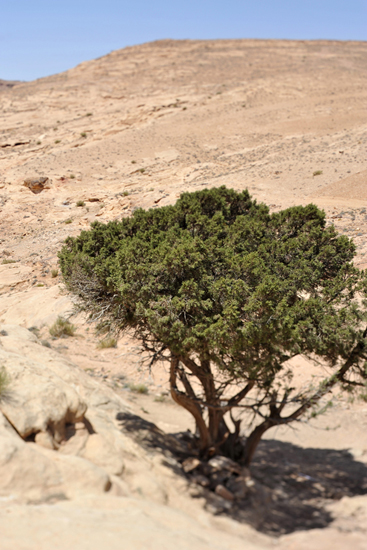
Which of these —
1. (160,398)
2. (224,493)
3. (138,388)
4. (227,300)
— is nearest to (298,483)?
(224,493)

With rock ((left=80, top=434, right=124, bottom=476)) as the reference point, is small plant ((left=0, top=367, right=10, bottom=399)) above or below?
above

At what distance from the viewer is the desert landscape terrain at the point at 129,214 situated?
6113 millimetres

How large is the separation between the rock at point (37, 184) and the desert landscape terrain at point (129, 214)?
11 cm

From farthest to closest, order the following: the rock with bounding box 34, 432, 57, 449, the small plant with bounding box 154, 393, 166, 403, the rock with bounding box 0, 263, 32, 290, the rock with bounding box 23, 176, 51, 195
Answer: the rock with bounding box 23, 176, 51, 195 < the rock with bounding box 0, 263, 32, 290 < the small plant with bounding box 154, 393, 166, 403 < the rock with bounding box 34, 432, 57, 449

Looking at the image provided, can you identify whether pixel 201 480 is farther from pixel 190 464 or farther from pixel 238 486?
pixel 238 486

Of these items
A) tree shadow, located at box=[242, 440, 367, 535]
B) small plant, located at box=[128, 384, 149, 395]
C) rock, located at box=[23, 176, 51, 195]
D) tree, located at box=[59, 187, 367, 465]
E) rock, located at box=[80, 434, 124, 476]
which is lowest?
tree shadow, located at box=[242, 440, 367, 535]

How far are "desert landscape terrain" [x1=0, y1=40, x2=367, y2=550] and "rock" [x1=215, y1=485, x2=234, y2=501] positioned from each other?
164mm

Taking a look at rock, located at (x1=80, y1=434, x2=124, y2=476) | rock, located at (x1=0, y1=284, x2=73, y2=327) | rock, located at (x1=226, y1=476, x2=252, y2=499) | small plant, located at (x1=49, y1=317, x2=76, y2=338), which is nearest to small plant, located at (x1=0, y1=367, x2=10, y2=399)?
rock, located at (x1=80, y1=434, x2=124, y2=476)

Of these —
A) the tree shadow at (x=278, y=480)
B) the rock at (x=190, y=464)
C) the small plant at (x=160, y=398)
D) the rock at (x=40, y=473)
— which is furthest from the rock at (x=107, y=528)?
the small plant at (x=160, y=398)

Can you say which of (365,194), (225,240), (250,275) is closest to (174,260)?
(250,275)

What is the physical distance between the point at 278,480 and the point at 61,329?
8655mm

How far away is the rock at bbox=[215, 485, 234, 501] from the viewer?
7.97m

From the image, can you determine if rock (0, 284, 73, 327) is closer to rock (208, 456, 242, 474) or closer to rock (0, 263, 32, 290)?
rock (0, 263, 32, 290)

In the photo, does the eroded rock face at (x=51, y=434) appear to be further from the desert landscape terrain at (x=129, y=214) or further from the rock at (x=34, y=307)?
the rock at (x=34, y=307)
